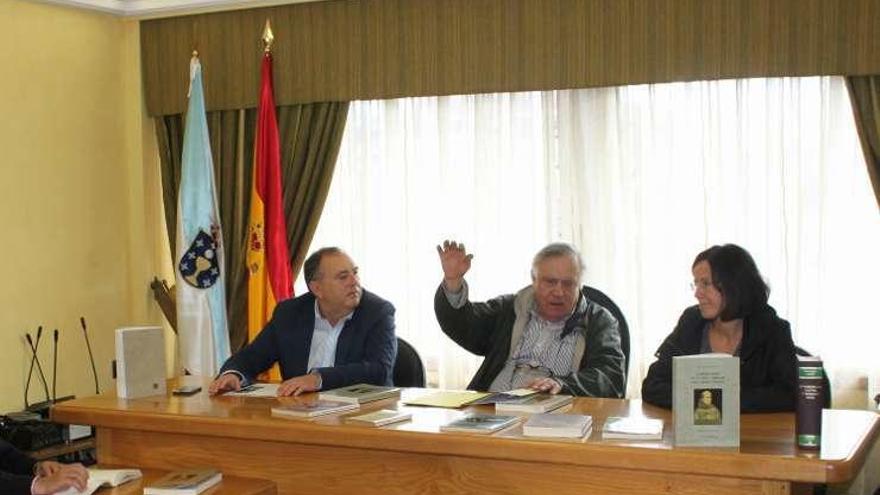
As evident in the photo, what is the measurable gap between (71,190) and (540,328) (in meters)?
2.62

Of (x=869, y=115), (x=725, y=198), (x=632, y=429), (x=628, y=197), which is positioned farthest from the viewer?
(x=628, y=197)

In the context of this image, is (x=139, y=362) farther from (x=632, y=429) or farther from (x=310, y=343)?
(x=632, y=429)

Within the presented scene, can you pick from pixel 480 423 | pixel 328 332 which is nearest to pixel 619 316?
pixel 328 332

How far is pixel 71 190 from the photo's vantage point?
5.24m

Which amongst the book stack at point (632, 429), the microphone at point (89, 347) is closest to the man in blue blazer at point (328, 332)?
the book stack at point (632, 429)

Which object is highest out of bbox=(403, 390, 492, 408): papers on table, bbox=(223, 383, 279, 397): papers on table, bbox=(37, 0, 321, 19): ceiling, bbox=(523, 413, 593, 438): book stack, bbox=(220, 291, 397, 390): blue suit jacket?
bbox=(37, 0, 321, 19): ceiling

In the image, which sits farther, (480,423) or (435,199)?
(435,199)

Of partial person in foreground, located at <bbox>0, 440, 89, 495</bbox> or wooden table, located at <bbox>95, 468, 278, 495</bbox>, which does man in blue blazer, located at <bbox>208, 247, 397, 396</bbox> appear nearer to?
wooden table, located at <bbox>95, 468, 278, 495</bbox>

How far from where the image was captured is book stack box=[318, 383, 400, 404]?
320 centimetres

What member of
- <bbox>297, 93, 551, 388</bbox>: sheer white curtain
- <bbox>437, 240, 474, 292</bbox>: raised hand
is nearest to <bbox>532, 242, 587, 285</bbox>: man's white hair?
<bbox>437, 240, 474, 292</bbox>: raised hand

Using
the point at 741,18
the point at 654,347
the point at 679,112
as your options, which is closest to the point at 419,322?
the point at 654,347

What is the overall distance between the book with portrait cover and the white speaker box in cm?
176

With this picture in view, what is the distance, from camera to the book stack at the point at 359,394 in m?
3.20

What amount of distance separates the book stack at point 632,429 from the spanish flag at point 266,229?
2.68 meters
